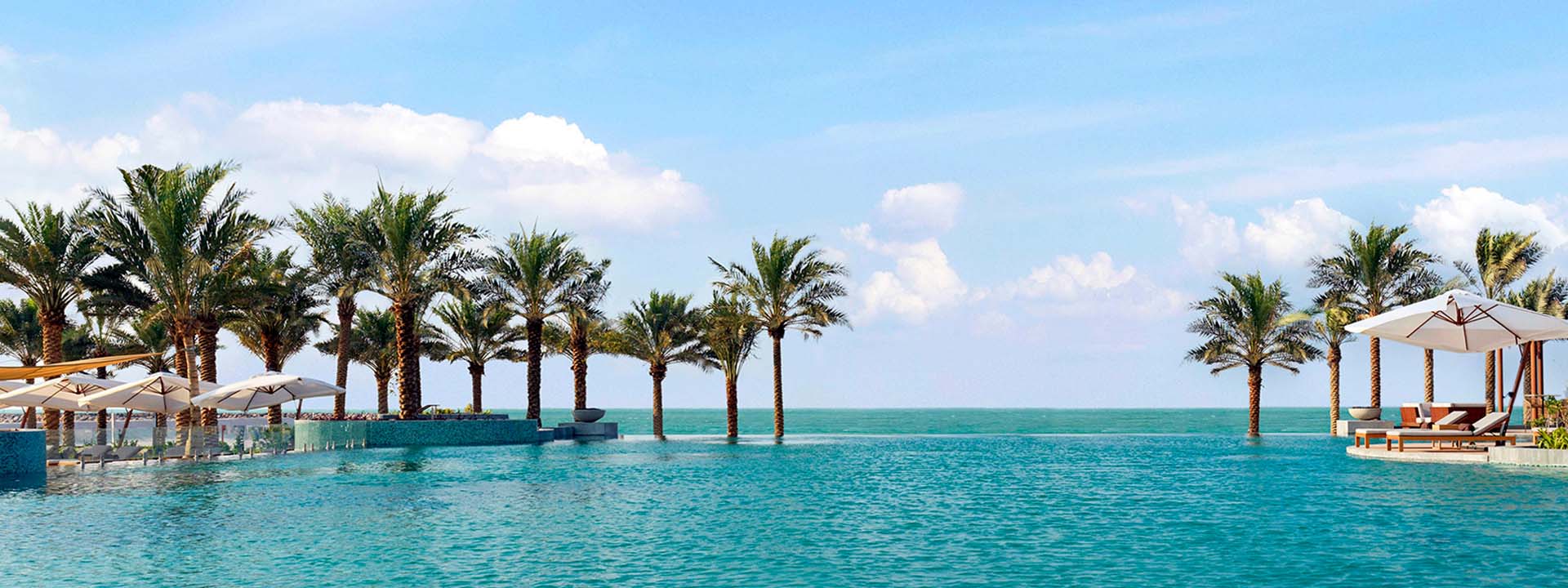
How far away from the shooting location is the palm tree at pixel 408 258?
39.9 meters

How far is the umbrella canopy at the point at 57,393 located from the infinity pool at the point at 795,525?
3352 mm

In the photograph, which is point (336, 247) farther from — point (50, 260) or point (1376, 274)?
point (1376, 274)

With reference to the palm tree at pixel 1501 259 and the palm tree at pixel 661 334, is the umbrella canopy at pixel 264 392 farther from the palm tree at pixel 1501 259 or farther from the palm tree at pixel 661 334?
the palm tree at pixel 1501 259

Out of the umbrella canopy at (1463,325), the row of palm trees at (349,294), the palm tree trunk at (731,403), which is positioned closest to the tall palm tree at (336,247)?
the row of palm trees at (349,294)

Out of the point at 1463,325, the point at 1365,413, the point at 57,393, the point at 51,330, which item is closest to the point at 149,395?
the point at 57,393

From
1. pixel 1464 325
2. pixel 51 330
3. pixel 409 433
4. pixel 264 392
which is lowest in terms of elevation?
pixel 409 433

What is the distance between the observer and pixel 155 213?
33.7m

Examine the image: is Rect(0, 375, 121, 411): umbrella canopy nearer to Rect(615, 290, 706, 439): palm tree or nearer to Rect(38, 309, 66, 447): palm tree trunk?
Rect(38, 309, 66, 447): palm tree trunk

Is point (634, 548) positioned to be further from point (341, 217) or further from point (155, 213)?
point (341, 217)

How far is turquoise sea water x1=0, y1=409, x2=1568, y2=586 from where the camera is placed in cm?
1266

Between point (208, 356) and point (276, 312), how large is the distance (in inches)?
259

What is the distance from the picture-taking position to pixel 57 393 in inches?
1191

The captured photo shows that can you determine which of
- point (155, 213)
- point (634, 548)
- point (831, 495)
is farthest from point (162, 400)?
point (634, 548)

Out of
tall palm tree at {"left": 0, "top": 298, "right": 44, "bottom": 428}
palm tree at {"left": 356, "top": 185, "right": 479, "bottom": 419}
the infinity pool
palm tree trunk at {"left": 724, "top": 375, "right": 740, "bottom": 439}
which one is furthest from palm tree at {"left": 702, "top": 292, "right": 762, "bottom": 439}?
tall palm tree at {"left": 0, "top": 298, "right": 44, "bottom": 428}
